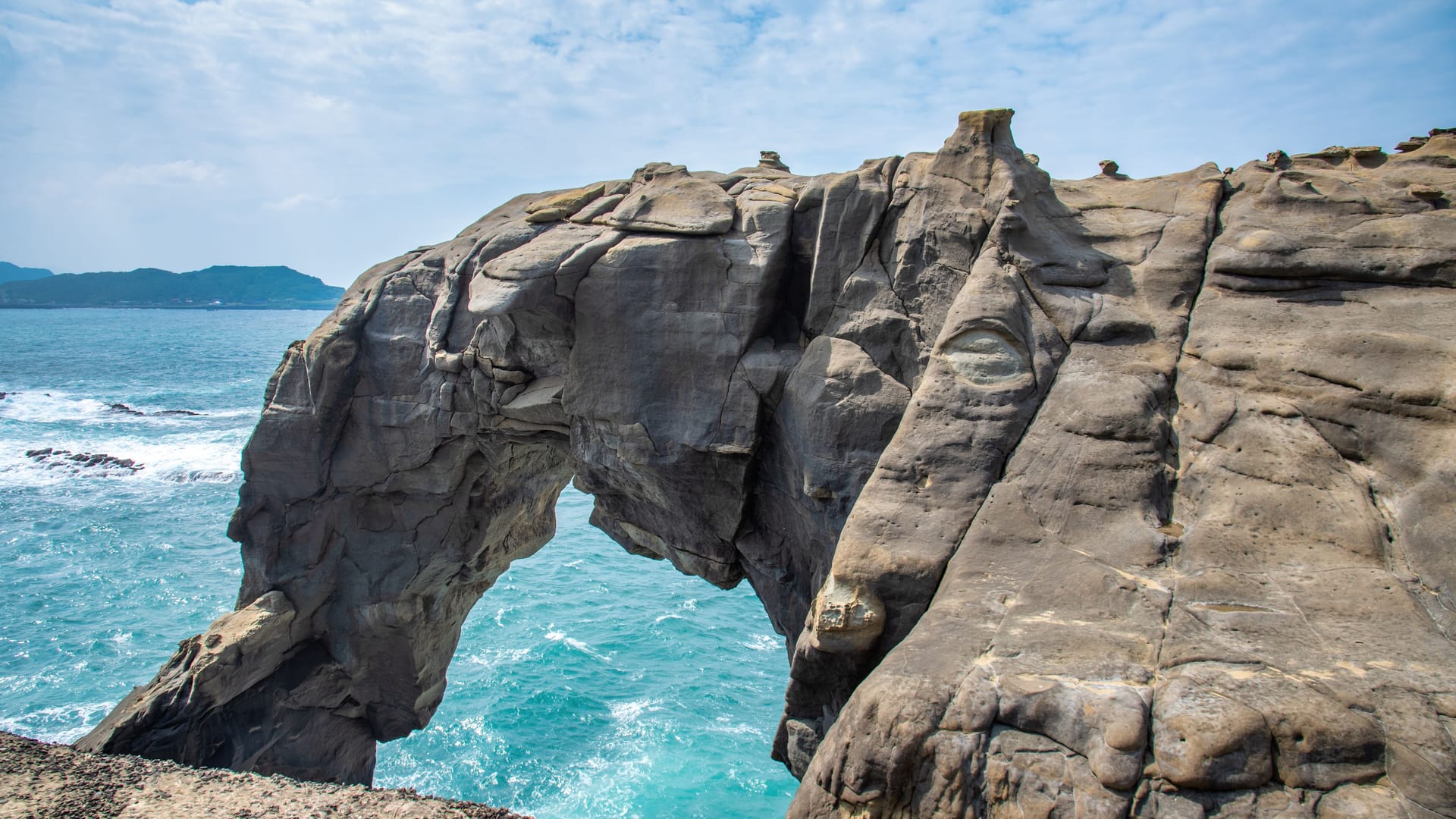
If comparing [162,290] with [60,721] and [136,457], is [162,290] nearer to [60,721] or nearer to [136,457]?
[136,457]

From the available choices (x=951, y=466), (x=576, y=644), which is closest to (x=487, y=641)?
(x=576, y=644)

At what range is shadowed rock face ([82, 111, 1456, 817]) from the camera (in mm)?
4738

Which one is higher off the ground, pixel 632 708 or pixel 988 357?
pixel 988 357

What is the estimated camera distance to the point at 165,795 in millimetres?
6988

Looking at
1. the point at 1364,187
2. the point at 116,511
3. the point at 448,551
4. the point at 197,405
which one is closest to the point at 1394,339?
the point at 1364,187

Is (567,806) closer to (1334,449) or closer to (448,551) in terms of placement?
(448,551)

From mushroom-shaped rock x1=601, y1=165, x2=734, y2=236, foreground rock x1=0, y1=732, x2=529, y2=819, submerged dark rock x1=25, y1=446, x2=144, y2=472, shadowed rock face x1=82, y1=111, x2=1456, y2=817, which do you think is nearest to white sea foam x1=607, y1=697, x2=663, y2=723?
shadowed rock face x1=82, y1=111, x2=1456, y2=817

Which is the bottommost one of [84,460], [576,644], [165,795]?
[576,644]

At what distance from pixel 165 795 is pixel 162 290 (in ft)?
606

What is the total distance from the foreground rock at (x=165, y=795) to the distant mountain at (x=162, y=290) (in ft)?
567

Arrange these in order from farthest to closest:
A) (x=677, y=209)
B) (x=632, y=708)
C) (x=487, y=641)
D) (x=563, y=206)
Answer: (x=487, y=641) → (x=632, y=708) → (x=563, y=206) → (x=677, y=209)

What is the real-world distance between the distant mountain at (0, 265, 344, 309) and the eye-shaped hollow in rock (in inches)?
6910

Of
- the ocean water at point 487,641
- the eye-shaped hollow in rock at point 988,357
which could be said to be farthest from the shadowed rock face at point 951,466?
the ocean water at point 487,641

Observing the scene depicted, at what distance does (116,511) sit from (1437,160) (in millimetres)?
33076
